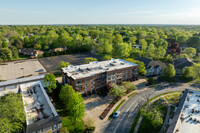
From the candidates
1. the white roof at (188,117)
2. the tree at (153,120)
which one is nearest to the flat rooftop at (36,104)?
the tree at (153,120)

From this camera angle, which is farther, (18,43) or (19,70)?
(18,43)

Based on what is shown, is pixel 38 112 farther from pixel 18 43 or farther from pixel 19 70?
pixel 18 43

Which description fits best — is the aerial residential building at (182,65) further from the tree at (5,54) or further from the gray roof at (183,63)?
the tree at (5,54)

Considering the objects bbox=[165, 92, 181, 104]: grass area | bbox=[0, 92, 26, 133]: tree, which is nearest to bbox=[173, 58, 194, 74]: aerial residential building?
bbox=[165, 92, 181, 104]: grass area

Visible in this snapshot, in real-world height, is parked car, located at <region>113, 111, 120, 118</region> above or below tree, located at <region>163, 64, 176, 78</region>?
below

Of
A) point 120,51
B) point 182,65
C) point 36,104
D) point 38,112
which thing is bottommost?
point 38,112

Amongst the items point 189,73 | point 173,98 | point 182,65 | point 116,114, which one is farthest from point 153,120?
point 182,65

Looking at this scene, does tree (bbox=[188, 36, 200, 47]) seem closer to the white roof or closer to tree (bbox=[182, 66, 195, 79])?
tree (bbox=[182, 66, 195, 79])
